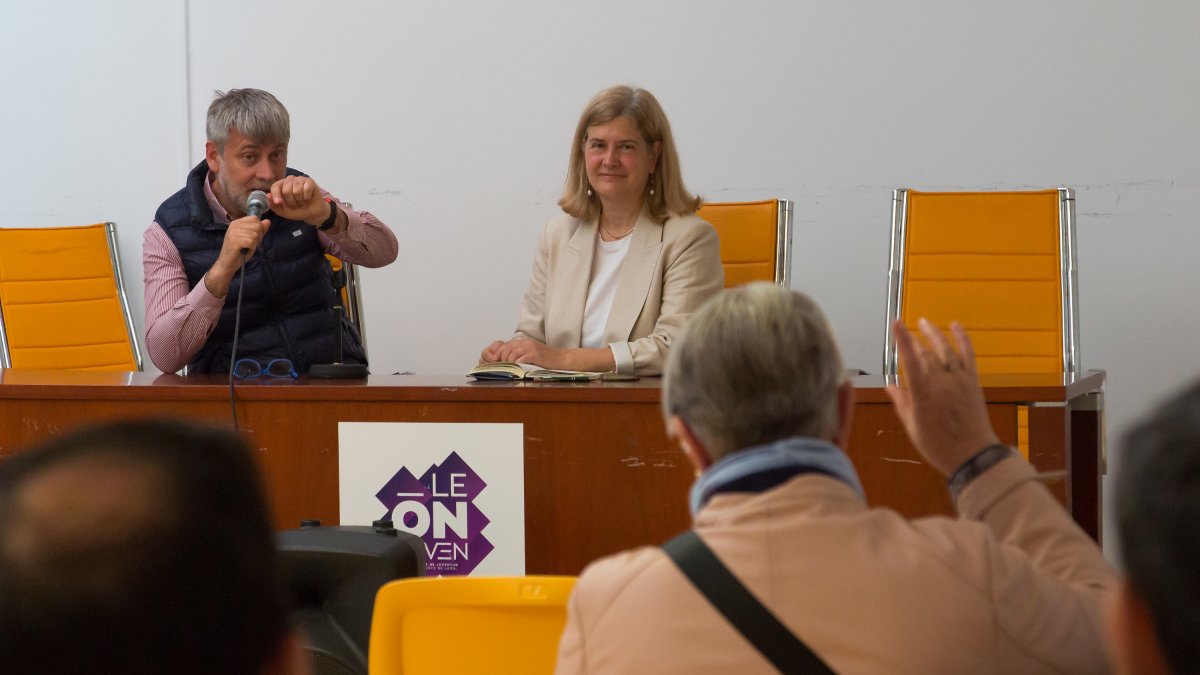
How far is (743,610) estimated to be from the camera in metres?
1.04

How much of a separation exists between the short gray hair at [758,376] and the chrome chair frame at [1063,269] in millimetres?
2209

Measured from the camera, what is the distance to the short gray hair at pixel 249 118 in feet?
10.4

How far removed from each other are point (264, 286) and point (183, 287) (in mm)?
205

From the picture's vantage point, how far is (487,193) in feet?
15.1

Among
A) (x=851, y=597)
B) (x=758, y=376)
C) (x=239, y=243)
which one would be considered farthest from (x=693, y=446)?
(x=239, y=243)

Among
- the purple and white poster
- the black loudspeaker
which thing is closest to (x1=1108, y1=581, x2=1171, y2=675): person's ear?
the black loudspeaker

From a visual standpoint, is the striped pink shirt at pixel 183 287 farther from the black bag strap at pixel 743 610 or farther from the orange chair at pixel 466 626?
the black bag strap at pixel 743 610

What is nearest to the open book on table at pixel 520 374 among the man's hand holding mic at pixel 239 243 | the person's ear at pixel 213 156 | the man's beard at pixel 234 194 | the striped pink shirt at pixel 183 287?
the man's hand holding mic at pixel 239 243

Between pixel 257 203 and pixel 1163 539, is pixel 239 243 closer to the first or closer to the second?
pixel 257 203

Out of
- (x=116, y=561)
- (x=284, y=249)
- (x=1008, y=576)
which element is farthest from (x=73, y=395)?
(x=116, y=561)

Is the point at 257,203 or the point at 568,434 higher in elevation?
the point at 257,203

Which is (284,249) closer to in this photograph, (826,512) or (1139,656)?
(826,512)

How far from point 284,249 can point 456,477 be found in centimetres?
104

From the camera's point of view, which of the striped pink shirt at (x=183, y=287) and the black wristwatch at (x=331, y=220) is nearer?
the striped pink shirt at (x=183, y=287)
